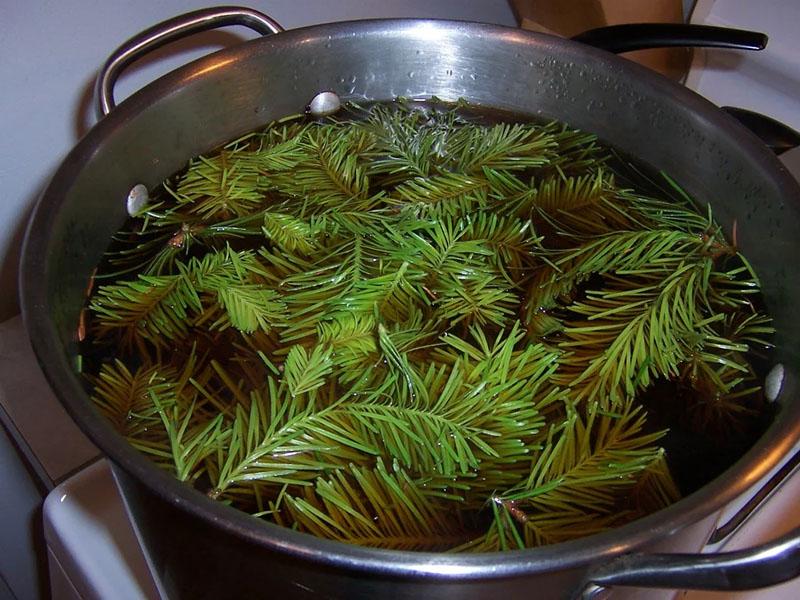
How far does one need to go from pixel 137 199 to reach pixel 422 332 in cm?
28

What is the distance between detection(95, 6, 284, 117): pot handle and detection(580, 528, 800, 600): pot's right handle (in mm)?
499

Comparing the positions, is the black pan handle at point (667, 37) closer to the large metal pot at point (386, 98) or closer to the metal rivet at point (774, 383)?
the large metal pot at point (386, 98)

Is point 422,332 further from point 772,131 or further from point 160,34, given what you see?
point 772,131

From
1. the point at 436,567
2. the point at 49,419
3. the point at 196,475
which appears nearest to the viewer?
the point at 436,567

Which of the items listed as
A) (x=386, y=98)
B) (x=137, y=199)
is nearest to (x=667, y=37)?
(x=386, y=98)

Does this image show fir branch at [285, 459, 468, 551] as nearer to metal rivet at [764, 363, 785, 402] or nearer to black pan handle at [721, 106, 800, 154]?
metal rivet at [764, 363, 785, 402]

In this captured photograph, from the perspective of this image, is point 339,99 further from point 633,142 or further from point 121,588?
point 121,588

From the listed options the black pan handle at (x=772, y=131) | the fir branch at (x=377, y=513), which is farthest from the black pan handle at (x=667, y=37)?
the fir branch at (x=377, y=513)

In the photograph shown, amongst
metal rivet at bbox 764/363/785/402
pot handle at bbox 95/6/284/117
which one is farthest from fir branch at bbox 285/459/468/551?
pot handle at bbox 95/6/284/117

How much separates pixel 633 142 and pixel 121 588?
1.94ft

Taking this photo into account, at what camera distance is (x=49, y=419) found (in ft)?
2.74

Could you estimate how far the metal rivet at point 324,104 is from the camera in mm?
761

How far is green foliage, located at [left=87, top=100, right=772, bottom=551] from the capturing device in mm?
463

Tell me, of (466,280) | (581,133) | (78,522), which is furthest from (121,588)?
(581,133)
